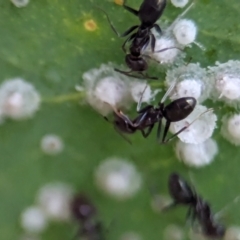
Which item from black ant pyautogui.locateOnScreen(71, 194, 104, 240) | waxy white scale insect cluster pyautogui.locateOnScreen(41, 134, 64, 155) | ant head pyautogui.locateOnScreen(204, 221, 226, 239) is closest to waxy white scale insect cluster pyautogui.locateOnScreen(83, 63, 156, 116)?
waxy white scale insect cluster pyautogui.locateOnScreen(41, 134, 64, 155)

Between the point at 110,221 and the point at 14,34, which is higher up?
the point at 14,34

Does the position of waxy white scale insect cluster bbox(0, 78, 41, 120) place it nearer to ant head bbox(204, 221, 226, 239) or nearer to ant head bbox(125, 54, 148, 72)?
ant head bbox(125, 54, 148, 72)

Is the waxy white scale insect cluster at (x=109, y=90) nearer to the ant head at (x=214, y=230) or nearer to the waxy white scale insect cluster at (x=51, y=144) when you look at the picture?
the waxy white scale insect cluster at (x=51, y=144)

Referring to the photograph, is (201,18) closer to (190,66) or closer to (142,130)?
(190,66)

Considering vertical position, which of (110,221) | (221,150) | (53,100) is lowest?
(110,221)

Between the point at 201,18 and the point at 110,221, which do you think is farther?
the point at 110,221

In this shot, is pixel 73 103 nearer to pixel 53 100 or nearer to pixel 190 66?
pixel 53 100

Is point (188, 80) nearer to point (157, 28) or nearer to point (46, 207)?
point (157, 28)

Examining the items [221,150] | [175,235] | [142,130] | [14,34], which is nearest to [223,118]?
[221,150]
